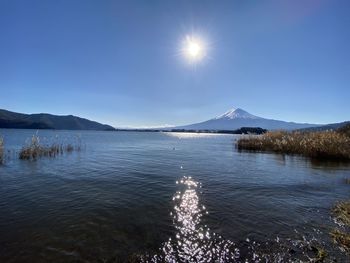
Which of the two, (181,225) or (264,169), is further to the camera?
(264,169)

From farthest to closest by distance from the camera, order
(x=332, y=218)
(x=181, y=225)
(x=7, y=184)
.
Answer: (x=7, y=184)
(x=332, y=218)
(x=181, y=225)

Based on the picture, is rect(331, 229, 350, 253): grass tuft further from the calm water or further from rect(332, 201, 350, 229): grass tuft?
rect(332, 201, 350, 229): grass tuft

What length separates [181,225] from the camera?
9906 millimetres

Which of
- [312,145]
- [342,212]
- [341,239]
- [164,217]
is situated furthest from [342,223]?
[312,145]

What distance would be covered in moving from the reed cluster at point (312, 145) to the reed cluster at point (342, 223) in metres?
20.1

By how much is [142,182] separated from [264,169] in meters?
12.4

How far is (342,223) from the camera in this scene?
9977 mm

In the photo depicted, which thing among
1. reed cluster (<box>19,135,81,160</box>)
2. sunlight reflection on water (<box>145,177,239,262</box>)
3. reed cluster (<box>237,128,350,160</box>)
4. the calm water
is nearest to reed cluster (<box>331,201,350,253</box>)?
the calm water

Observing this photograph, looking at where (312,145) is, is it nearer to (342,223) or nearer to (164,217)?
(342,223)

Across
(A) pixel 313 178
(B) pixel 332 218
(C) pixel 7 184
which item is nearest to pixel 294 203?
(B) pixel 332 218

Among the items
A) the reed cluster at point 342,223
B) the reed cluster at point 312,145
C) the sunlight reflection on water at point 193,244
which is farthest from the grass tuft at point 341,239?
the reed cluster at point 312,145

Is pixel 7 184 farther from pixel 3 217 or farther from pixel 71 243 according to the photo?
pixel 71 243

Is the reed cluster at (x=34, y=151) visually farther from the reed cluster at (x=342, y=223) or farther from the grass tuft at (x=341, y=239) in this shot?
the grass tuft at (x=341, y=239)

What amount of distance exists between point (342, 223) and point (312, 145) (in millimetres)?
24475
